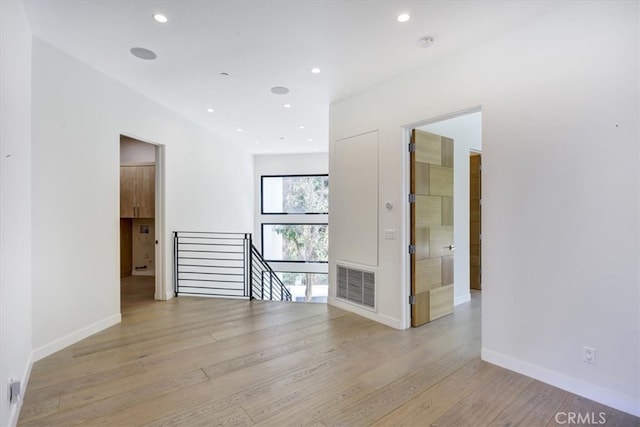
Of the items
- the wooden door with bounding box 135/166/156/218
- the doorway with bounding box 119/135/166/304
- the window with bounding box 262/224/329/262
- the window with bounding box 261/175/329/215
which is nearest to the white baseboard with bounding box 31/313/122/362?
the doorway with bounding box 119/135/166/304

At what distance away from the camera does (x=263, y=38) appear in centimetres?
284

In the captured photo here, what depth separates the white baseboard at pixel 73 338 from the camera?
2.91m

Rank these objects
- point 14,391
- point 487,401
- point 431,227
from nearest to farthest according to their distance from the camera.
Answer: point 14,391 < point 487,401 < point 431,227

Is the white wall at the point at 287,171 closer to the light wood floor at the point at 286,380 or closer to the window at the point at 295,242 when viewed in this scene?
the window at the point at 295,242

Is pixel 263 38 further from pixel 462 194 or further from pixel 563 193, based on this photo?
pixel 462 194

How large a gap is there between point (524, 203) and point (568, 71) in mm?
1051

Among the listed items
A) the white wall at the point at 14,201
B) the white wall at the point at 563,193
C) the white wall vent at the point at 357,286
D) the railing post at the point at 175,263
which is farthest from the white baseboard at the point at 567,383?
the railing post at the point at 175,263

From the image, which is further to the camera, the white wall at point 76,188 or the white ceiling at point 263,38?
the white wall at point 76,188

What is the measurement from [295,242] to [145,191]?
447 cm

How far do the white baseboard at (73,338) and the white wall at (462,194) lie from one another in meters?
4.69

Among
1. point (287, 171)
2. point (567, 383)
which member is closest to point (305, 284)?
point (287, 171)

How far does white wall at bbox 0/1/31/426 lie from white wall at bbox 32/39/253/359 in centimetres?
22

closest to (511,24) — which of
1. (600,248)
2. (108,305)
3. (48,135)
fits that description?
(600,248)

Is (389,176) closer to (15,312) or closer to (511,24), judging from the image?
(511,24)
